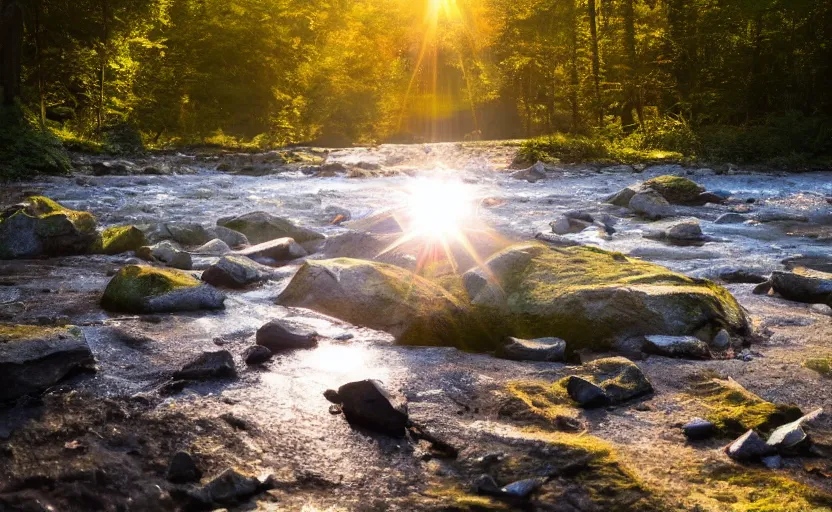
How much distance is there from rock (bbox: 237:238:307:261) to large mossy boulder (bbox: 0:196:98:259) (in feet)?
4.93

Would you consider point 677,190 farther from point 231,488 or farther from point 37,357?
point 231,488

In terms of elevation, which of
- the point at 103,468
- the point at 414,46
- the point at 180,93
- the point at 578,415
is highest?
the point at 414,46

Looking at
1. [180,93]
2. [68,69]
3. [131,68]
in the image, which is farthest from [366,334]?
[180,93]

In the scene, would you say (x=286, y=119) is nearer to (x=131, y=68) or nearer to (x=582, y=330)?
(x=131, y=68)

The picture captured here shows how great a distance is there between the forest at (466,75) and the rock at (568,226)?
1057 centimetres

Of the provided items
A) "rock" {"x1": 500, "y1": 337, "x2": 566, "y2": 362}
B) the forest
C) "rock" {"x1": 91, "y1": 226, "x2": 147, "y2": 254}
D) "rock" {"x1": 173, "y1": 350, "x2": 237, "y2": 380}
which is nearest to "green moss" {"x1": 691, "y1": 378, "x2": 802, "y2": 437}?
"rock" {"x1": 500, "y1": 337, "x2": 566, "y2": 362}

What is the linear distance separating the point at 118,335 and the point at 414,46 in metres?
47.6

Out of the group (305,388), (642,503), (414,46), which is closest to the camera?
(642,503)

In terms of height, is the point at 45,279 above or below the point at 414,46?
below

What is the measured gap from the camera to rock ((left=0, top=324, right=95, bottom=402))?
2883 mm

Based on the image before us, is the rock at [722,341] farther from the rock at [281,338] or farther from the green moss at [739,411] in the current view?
the rock at [281,338]

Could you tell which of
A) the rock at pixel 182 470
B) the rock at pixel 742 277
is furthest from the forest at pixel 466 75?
the rock at pixel 182 470

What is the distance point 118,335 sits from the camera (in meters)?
3.98

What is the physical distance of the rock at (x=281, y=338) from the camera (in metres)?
3.93
